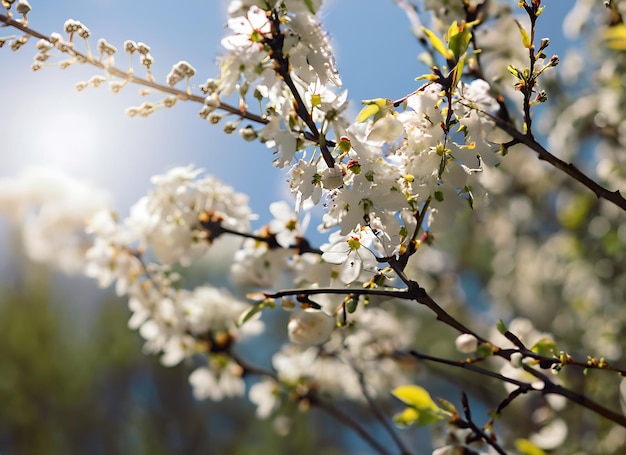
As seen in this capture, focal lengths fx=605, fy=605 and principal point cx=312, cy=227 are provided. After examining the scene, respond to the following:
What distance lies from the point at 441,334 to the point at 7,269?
85.6 inches

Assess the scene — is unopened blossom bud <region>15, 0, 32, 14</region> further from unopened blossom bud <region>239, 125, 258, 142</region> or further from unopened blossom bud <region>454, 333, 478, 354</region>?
unopened blossom bud <region>454, 333, 478, 354</region>

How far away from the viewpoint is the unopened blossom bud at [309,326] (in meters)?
0.66

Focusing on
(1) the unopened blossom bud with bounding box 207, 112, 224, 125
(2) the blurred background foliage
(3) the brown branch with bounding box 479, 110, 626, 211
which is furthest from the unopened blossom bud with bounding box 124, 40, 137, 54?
(2) the blurred background foliage

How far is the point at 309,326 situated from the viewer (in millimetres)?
659

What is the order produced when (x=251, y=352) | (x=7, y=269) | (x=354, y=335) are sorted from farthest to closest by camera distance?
(x=251, y=352), (x=7, y=269), (x=354, y=335)

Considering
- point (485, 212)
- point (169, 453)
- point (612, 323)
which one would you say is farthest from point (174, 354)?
point (169, 453)

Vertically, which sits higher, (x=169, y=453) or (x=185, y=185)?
(x=169, y=453)

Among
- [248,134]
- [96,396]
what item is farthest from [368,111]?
[96,396]

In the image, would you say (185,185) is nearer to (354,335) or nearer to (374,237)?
(374,237)

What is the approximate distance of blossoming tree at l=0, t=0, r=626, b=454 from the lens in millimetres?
528

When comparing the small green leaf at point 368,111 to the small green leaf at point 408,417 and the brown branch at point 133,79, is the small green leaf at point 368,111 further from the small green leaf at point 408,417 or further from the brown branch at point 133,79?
the small green leaf at point 408,417

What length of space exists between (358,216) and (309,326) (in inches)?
6.8

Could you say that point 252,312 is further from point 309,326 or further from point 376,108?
point 376,108

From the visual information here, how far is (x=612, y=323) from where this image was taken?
4.98 ft
